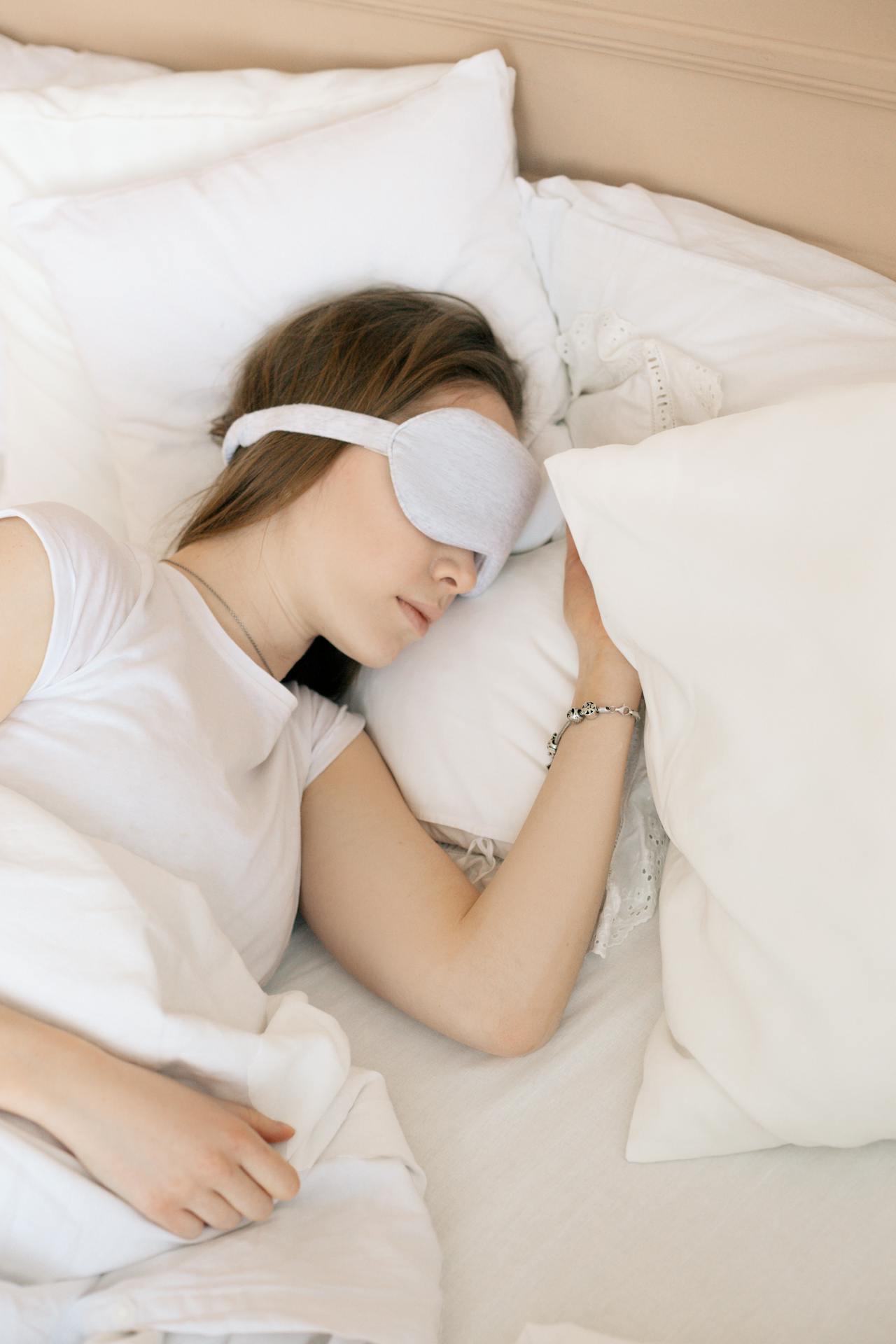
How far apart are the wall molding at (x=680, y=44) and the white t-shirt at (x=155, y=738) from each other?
88 cm

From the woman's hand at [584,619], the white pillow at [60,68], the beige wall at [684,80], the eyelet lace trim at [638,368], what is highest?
the beige wall at [684,80]

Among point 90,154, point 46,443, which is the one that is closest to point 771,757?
point 46,443

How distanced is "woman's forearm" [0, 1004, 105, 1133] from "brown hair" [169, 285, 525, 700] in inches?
27.1

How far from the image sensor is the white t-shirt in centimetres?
110

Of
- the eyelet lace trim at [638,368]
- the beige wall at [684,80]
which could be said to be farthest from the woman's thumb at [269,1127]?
the beige wall at [684,80]

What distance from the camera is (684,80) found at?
138 centimetres

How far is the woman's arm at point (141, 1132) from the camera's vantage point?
0.86 metres

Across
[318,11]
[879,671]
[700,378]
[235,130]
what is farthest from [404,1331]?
[318,11]

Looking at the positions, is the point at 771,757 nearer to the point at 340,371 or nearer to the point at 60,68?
the point at 340,371

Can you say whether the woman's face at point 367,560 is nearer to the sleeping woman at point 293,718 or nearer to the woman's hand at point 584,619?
the sleeping woman at point 293,718

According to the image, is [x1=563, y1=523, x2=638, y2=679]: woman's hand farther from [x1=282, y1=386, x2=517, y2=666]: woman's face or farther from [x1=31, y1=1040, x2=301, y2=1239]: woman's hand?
[x1=31, y1=1040, x2=301, y2=1239]: woman's hand

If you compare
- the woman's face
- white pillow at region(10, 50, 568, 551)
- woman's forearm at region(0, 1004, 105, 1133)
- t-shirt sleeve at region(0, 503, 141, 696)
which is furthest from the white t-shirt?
white pillow at region(10, 50, 568, 551)

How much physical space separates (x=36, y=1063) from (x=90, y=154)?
1.25m

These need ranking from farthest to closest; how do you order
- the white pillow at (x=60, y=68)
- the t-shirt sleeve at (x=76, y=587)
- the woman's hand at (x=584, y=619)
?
1. the white pillow at (x=60, y=68)
2. the woman's hand at (x=584, y=619)
3. the t-shirt sleeve at (x=76, y=587)
